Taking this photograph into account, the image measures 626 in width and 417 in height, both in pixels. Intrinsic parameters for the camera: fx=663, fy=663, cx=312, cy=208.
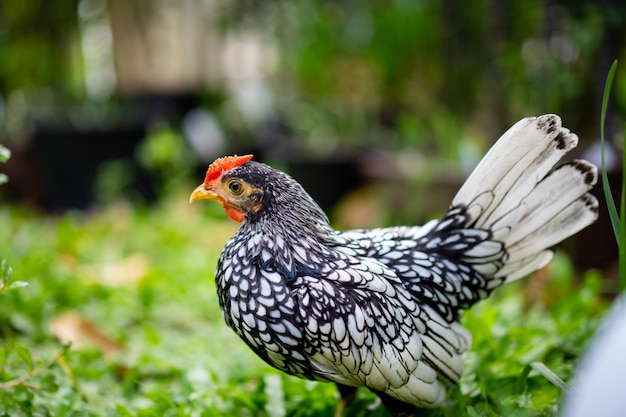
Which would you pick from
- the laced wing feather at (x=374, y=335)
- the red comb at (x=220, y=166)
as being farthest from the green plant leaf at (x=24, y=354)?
the laced wing feather at (x=374, y=335)

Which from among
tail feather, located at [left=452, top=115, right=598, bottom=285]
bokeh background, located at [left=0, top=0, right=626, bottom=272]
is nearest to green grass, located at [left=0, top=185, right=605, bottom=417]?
tail feather, located at [left=452, top=115, right=598, bottom=285]

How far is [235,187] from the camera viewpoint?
1952mm

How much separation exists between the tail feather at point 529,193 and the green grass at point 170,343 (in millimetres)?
399

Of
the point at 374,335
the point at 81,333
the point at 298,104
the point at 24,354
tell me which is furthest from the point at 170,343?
the point at 298,104

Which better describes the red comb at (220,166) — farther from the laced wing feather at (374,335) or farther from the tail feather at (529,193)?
the tail feather at (529,193)

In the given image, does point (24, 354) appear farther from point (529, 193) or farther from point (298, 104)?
point (298, 104)

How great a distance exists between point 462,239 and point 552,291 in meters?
1.60

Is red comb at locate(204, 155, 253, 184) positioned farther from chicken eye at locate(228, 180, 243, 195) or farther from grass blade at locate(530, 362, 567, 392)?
grass blade at locate(530, 362, 567, 392)

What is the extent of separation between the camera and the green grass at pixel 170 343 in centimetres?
223

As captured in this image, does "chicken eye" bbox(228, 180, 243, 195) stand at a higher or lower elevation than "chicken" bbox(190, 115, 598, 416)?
higher

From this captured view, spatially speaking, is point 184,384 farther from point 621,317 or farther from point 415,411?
point 621,317

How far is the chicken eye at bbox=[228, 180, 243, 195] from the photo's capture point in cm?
194

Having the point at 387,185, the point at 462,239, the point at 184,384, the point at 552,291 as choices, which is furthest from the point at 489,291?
the point at 387,185

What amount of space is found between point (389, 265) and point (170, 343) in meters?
1.42
